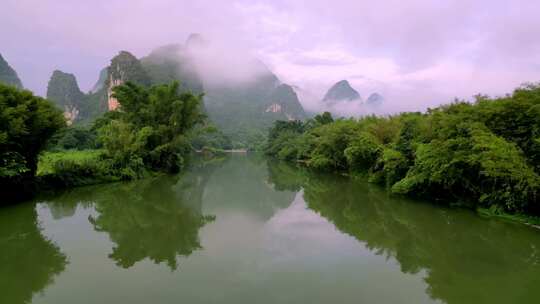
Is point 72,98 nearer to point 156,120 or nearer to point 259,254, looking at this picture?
point 156,120

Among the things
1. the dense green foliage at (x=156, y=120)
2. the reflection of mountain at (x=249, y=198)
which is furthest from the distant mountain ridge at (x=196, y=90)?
the reflection of mountain at (x=249, y=198)

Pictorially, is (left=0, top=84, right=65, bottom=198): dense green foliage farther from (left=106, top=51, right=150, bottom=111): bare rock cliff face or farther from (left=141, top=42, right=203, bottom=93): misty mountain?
(left=141, top=42, right=203, bottom=93): misty mountain

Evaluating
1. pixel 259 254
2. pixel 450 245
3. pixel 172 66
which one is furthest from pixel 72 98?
pixel 450 245

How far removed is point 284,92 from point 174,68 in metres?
57.8

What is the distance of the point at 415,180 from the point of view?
1263 cm

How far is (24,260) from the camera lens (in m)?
6.88

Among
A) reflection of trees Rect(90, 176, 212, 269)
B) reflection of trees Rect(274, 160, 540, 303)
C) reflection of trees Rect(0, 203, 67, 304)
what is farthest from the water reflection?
reflection of trees Rect(274, 160, 540, 303)

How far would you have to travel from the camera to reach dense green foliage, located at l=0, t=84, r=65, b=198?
10898 mm

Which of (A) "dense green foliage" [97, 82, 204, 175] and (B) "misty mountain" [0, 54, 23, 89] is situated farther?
(B) "misty mountain" [0, 54, 23, 89]

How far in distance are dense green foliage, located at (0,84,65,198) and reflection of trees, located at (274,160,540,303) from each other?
10324 mm

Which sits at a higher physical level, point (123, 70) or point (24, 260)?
point (123, 70)

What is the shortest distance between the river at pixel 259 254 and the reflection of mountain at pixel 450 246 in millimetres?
29

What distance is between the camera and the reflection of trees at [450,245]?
19.4 ft

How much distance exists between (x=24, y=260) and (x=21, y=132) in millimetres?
5994
